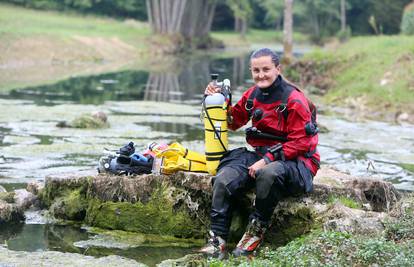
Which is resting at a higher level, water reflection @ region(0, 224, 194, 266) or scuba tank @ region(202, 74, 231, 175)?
scuba tank @ region(202, 74, 231, 175)

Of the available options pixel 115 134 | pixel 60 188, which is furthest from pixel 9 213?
pixel 115 134

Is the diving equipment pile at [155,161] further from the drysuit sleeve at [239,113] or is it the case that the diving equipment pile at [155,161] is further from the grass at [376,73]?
the grass at [376,73]

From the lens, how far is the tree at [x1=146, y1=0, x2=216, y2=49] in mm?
57562

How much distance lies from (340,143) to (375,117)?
5014mm

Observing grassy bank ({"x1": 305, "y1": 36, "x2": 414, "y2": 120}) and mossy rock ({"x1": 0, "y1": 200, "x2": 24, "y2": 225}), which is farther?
grassy bank ({"x1": 305, "y1": 36, "x2": 414, "y2": 120})

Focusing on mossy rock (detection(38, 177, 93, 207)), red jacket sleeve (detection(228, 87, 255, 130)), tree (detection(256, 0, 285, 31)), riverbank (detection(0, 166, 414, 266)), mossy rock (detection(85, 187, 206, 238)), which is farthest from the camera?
tree (detection(256, 0, 285, 31))

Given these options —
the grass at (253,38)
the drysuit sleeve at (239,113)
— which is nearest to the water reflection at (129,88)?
the drysuit sleeve at (239,113)

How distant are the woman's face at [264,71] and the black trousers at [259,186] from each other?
0.82m

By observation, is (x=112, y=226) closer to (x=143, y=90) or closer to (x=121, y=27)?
(x=143, y=90)

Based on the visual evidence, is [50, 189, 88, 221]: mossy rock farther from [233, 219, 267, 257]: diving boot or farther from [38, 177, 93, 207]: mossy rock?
[233, 219, 267, 257]: diving boot

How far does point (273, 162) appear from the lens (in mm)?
7059

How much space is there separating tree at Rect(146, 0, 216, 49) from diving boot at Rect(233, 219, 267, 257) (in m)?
49.8

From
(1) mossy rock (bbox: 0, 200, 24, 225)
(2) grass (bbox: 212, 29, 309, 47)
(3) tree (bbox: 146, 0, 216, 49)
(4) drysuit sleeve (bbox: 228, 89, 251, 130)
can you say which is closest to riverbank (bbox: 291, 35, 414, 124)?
(4) drysuit sleeve (bbox: 228, 89, 251, 130)

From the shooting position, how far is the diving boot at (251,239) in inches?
275
